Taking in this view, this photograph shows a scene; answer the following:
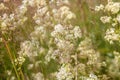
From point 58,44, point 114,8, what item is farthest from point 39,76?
point 114,8

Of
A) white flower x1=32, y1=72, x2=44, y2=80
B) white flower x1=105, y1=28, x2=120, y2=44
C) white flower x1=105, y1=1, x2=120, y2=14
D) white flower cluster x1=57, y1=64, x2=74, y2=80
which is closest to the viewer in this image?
white flower cluster x1=57, y1=64, x2=74, y2=80

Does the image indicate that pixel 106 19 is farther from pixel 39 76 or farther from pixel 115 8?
pixel 39 76

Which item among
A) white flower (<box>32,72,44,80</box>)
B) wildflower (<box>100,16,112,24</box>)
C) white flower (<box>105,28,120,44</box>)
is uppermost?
wildflower (<box>100,16,112,24</box>)

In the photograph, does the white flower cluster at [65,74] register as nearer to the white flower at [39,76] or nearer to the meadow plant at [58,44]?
the meadow plant at [58,44]

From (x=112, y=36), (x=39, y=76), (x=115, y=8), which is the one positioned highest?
(x=115, y=8)

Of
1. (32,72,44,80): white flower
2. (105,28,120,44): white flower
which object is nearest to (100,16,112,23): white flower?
(105,28,120,44): white flower

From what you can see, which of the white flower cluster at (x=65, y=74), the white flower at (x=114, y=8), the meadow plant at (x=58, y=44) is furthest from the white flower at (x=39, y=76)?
the white flower at (x=114, y=8)

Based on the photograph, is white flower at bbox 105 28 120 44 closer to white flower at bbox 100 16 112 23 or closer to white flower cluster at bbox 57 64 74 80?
white flower at bbox 100 16 112 23

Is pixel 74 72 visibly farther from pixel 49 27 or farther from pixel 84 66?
pixel 49 27

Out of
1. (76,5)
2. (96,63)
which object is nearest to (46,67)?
(96,63)

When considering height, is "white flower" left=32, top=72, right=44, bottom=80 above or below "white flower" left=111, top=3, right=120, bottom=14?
below

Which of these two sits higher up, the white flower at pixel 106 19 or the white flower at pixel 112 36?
the white flower at pixel 106 19
